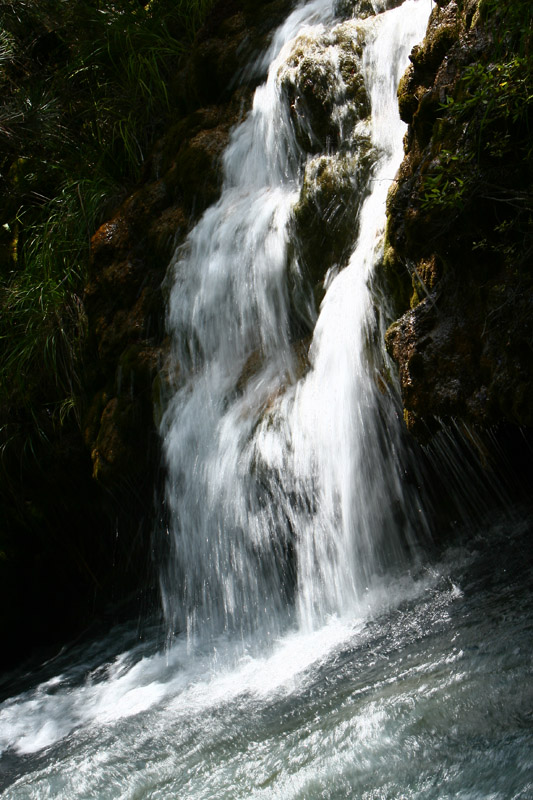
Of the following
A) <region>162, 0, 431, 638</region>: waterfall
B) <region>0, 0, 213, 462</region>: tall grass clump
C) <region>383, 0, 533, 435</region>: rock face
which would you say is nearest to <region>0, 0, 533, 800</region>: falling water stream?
<region>162, 0, 431, 638</region>: waterfall

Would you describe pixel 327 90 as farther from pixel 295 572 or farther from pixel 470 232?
pixel 295 572

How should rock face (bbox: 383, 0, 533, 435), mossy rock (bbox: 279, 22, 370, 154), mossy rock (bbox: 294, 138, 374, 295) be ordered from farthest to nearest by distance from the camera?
mossy rock (bbox: 279, 22, 370, 154) → mossy rock (bbox: 294, 138, 374, 295) → rock face (bbox: 383, 0, 533, 435)

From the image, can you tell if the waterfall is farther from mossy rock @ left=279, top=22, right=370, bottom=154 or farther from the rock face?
the rock face

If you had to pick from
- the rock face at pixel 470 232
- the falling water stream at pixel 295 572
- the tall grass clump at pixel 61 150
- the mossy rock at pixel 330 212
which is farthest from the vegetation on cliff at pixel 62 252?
the rock face at pixel 470 232

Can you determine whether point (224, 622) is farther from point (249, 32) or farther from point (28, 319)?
point (249, 32)

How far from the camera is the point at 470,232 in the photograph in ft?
8.11

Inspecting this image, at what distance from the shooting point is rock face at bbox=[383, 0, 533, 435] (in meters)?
2.26

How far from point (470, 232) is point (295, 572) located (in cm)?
168

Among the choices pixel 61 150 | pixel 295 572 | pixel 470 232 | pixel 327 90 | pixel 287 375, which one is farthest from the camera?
pixel 61 150

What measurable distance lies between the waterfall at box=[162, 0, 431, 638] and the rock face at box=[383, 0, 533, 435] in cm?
40

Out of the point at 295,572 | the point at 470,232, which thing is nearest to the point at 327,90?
the point at 470,232

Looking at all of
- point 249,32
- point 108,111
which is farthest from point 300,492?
point 108,111

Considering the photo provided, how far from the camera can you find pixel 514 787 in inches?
56.3

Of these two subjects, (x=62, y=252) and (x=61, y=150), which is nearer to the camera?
(x=62, y=252)
